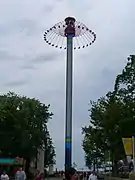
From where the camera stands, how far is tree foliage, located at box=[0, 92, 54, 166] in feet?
234

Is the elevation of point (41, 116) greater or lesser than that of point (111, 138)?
greater

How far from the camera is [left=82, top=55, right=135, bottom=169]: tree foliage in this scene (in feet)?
204

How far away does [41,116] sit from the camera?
82.4 meters

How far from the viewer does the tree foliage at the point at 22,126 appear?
7138 cm

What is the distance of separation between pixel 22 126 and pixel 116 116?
15866 millimetres

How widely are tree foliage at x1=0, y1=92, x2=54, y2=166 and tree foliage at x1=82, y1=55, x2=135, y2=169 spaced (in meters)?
9.00

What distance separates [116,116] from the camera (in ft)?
218

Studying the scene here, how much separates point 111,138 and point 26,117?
1541 centimetres

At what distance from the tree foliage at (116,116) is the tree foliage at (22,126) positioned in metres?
9.00

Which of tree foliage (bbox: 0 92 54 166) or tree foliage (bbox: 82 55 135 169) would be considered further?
tree foliage (bbox: 0 92 54 166)

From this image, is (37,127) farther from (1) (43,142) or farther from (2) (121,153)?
(2) (121,153)

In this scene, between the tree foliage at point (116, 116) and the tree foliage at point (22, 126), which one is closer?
the tree foliage at point (116, 116)

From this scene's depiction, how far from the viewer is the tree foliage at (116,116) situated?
62.2 meters

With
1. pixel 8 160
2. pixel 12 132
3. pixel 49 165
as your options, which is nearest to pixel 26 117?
pixel 12 132
